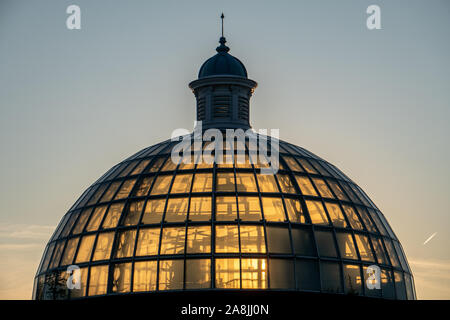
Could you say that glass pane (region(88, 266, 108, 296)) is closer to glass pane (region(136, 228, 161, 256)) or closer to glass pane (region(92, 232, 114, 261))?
glass pane (region(92, 232, 114, 261))

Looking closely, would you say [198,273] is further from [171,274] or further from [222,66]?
[222,66]

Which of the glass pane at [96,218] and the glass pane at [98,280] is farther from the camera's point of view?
the glass pane at [96,218]

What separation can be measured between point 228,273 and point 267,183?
6.45 metres

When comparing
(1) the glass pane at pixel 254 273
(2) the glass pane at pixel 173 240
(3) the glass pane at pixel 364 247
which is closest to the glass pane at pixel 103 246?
(2) the glass pane at pixel 173 240

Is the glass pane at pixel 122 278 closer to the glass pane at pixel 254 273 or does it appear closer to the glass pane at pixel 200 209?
the glass pane at pixel 200 209

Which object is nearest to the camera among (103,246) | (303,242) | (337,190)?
(303,242)

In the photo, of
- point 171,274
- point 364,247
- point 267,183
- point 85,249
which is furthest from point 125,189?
point 364,247

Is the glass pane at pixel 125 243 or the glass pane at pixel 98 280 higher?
the glass pane at pixel 125 243

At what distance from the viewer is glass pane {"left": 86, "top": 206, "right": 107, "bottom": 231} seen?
148 ft

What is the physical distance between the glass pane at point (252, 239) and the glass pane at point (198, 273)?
2047 mm

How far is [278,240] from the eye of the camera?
42.1m

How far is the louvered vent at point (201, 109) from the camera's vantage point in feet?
174
